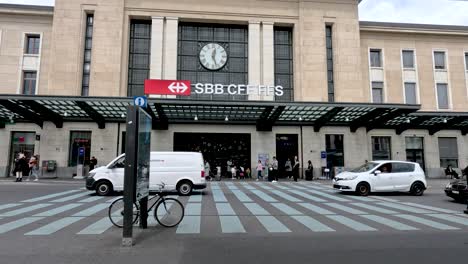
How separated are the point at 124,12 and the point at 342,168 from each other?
25.2m

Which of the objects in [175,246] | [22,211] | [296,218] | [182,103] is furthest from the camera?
[182,103]

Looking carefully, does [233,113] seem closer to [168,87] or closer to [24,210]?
[168,87]

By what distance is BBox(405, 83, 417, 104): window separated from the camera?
32.2m

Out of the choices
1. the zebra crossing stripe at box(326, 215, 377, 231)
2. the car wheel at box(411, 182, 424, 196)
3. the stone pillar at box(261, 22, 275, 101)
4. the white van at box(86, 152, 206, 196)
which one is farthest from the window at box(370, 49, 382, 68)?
the zebra crossing stripe at box(326, 215, 377, 231)

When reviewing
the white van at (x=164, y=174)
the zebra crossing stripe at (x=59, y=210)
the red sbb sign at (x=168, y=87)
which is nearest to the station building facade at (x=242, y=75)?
the red sbb sign at (x=168, y=87)

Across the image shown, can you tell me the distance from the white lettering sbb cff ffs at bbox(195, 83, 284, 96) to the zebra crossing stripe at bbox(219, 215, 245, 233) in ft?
62.8

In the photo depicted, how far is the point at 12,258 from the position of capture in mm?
5277

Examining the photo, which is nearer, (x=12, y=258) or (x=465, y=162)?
(x=12, y=258)

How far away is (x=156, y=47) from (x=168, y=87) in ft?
19.0

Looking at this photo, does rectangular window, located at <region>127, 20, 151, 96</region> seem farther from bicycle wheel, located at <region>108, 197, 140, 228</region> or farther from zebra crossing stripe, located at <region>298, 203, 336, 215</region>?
bicycle wheel, located at <region>108, 197, 140, 228</region>

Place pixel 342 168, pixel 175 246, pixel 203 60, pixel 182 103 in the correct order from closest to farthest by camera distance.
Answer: pixel 175 246, pixel 182 103, pixel 342 168, pixel 203 60

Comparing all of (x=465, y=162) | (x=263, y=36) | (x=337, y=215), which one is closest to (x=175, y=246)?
(x=337, y=215)

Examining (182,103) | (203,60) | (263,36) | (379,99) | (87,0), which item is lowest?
(182,103)

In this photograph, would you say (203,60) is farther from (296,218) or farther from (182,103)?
(296,218)
